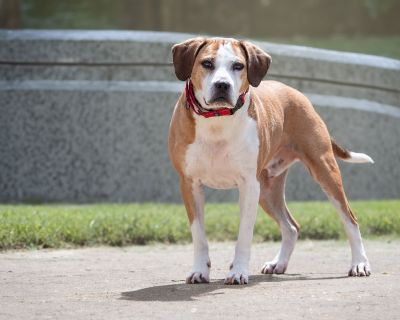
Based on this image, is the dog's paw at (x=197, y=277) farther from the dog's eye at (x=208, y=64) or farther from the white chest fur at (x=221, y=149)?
the dog's eye at (x=208, y=64)

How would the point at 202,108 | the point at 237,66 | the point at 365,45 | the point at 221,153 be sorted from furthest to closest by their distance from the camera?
1. the point at 365,45
2. the point at 221,153
3. the point at 202,108
4. the point at 237,66

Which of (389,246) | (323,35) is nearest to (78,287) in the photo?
(389,246)

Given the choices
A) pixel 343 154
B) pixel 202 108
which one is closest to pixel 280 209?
pixel 343 154

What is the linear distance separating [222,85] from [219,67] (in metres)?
0.19

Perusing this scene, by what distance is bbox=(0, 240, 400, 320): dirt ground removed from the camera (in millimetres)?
6001

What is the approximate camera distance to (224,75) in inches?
281

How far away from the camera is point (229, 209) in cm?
1136

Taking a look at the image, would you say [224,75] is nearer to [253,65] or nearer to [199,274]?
[253,65]

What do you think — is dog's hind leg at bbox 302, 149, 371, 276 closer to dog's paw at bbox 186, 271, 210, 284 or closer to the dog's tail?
the dog's tail

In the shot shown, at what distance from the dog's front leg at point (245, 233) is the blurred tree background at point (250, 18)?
1177 centimetres

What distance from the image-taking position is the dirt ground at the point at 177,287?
6.00 m

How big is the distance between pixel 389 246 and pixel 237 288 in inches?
126

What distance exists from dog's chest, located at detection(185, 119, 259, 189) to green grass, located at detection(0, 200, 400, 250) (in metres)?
2.47

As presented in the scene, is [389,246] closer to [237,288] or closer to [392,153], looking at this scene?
[237,288]
